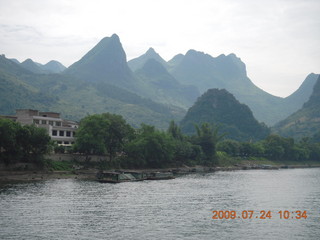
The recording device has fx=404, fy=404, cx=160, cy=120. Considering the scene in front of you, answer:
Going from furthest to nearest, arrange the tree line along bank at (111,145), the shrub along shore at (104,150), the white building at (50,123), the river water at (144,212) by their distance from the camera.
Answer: the white building at (50,123) → the shrub along shore at (104,150) → the tree line along bank at (111,145) → the river water at (144,212)

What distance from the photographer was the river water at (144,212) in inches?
1911

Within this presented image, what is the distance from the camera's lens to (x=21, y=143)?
335ft

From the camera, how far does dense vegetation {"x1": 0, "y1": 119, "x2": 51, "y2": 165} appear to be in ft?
314

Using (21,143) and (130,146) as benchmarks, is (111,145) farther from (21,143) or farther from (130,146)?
(21,143)

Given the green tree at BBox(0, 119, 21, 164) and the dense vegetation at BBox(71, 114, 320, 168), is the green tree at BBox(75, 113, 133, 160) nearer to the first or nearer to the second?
the dense vegetation at BBox(71, 114, 320, 168)

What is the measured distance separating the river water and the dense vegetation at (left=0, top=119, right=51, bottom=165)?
13615 millimetres


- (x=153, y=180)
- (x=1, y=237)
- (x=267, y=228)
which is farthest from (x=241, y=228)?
(x=153, y=180)

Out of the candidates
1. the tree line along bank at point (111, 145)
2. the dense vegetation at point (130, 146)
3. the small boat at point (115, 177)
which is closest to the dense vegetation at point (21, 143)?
the tree line along bank at point (111, 145)

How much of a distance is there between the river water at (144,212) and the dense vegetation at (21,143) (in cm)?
1361
